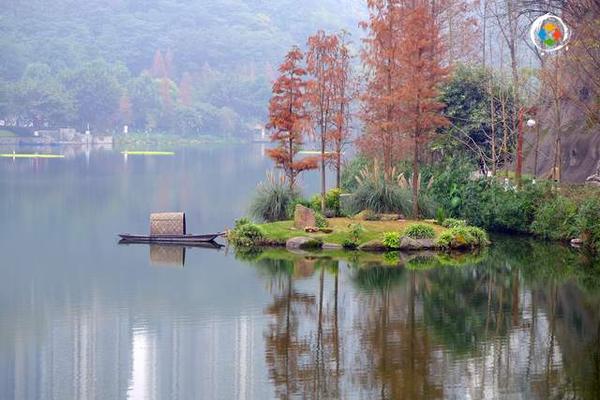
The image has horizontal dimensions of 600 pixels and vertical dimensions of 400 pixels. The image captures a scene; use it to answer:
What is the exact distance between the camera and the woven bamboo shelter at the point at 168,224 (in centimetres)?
3123

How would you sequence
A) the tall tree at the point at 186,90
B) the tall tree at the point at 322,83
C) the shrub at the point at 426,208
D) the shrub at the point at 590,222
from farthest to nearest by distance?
the tall tree at the point at 186,90, the tall tree at the point at 322,83, the shrub at the point at 426,208, the shrub at the point at 590,222

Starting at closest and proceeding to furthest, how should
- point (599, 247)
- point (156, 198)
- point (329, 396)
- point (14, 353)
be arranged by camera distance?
point (329, 396), point (14, 353), point (599, 247), point (156, 198)

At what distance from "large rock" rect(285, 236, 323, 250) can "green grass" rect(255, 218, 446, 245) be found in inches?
8.8

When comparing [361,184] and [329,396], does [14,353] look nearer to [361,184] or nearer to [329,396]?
[329,396]

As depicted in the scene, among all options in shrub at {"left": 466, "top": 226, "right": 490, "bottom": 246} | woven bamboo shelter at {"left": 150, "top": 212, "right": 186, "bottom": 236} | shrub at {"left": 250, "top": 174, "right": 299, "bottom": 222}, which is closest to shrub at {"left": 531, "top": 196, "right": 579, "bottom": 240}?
shrub at {"left": 466, "top": 226, "right": 490, "bottom": 246}

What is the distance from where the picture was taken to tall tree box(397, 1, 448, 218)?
1264 inches

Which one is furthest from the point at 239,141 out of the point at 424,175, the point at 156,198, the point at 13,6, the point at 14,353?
the point at 14,353

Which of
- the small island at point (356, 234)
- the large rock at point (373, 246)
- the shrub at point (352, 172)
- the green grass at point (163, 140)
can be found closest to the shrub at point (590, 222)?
the small island at point (356, 234)

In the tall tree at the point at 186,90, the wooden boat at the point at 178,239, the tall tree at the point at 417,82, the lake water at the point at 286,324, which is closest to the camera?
the lake water at the point at 286,324

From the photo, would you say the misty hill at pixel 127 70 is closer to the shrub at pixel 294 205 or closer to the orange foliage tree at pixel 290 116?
the orange foliage tree at pixel 290 116

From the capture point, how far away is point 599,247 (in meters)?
28.6

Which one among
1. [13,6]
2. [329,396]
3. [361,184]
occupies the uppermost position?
[13,6]

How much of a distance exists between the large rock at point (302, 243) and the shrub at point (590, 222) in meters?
6.78

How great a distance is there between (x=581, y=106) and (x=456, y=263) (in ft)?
34.5
